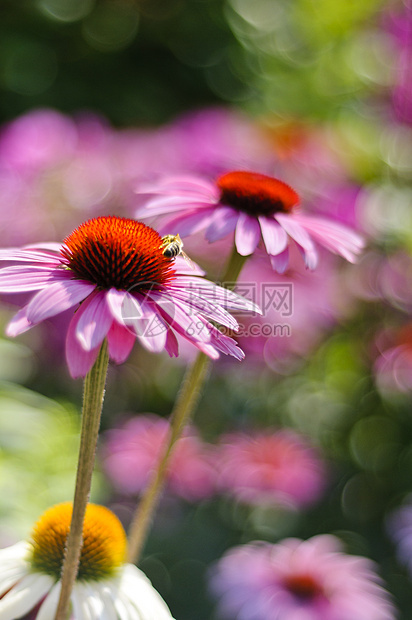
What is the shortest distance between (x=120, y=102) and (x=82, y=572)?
8.44ft

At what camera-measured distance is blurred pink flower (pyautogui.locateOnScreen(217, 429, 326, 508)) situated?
1323mm

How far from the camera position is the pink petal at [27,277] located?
459 mm

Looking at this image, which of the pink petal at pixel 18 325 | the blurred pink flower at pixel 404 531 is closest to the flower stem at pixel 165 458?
the pink petal at pixel 18 325

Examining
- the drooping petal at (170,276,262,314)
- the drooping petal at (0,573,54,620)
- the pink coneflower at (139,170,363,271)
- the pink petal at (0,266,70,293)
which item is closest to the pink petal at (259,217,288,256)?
the pink coneflower at (139,170,363,271)

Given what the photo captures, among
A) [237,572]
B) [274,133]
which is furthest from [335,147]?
[237,572]

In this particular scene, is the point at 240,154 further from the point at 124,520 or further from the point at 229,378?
the point at 124,520

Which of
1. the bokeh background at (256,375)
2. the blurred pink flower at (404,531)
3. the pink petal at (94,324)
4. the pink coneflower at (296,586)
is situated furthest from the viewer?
the bokeh background at (256,375)

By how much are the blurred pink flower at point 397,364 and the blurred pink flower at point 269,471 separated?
23cm

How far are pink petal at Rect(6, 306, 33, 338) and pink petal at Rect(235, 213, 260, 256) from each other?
0.22 meters

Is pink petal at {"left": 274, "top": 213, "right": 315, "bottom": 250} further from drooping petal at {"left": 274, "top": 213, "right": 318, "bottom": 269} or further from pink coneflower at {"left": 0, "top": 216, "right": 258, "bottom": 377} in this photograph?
pink coneflower at {"left": 0, "top": 216, "right": 258, "bottom": 377}

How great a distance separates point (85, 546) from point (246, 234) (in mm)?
323

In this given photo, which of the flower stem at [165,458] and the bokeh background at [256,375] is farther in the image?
the bokeh background at [256,375]

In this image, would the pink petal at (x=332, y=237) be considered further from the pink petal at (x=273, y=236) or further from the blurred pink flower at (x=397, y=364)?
the blurred pink flower at (x=397, y=364)

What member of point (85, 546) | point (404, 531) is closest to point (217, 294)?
point (85, 546)
